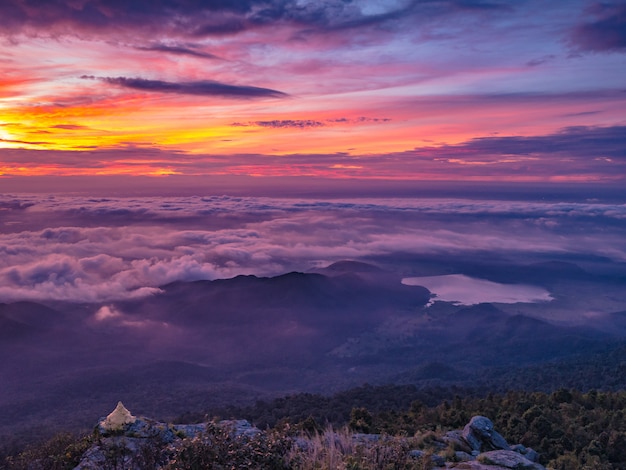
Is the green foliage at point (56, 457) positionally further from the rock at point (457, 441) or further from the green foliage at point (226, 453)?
the rock at point (457, 441)

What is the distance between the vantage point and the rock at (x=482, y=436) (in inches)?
664

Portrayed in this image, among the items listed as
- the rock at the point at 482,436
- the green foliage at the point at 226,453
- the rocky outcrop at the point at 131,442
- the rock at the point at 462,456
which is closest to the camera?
the green foliage at the point at 226,453

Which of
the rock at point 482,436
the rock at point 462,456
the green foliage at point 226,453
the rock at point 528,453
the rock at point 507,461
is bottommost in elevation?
the rock at point 528,453

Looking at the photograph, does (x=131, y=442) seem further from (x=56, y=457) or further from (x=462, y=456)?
(x=462, y=456)

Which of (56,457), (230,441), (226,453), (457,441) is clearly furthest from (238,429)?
(226,453)

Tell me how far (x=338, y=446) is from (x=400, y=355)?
15345 centimetres

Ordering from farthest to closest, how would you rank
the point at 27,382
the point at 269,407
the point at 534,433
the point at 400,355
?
the point at 400,355 → the point at 27,382 → the point at 269,407 → the point at 534,433

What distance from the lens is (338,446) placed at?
37.2ft

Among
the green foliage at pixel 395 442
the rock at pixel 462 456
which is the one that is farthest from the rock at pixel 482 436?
the rock at pixel 462 456

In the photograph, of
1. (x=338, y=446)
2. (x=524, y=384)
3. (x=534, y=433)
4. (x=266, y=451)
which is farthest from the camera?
(x=524, y=384)

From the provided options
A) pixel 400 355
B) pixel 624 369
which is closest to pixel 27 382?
pixel 400 355

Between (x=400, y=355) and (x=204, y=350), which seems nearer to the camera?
(x=400, y=355)

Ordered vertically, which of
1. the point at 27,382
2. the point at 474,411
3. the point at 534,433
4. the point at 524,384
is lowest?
the point at 27,382

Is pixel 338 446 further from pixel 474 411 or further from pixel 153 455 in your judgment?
pixel 474 411
